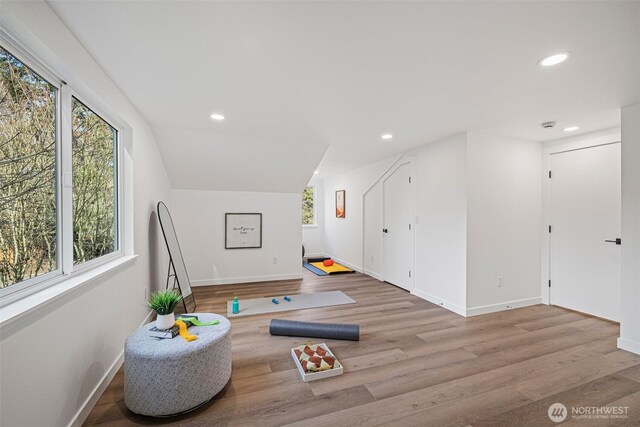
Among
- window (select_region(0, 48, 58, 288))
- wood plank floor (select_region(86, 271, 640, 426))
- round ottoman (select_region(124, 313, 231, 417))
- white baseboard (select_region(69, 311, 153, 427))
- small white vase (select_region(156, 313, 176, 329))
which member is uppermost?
window (select_region(0, 48, 58, 288))

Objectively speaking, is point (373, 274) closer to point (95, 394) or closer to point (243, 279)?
point (243, 279)

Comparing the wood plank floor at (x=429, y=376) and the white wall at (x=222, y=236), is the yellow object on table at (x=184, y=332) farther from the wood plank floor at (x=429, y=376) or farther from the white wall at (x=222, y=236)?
the white wall at (x=222, y=236)

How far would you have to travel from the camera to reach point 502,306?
11.6ft

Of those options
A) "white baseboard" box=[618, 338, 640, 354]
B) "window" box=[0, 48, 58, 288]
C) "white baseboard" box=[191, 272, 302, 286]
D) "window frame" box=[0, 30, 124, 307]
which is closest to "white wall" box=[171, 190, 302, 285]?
"white baseboard" box=[191, 272, 302, 286]

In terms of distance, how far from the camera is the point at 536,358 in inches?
92.8

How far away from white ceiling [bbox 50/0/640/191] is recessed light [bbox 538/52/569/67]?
45 millimetres

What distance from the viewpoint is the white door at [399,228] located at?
4.36 m

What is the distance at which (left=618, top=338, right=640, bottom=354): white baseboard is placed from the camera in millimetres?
2445

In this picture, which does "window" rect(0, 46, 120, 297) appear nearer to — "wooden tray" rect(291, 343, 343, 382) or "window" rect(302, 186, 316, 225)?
"wooden tray" rect(291, 343, 343, 382)

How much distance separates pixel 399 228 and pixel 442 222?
3.30 feet

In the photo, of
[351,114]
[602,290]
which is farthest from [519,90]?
[602,290]

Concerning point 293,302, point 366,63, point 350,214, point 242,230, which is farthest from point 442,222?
point 242,230

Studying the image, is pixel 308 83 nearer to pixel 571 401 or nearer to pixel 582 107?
pixel 582 107

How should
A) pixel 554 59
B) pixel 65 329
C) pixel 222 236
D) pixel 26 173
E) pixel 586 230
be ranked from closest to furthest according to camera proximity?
1. pixel 26 173
2. pixel 65 329
3. pixel 554 59
4. pixel 586 230
5. pixel 222 236
